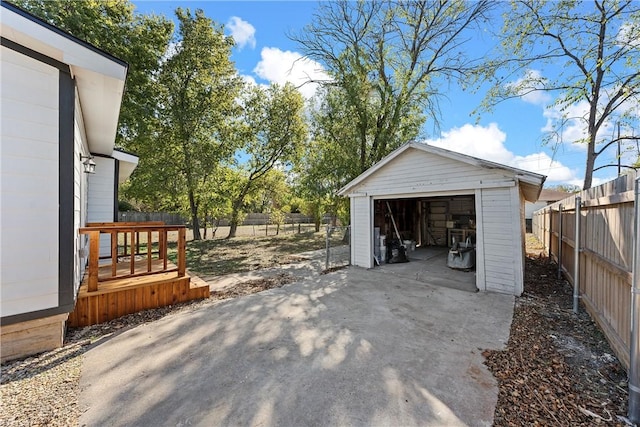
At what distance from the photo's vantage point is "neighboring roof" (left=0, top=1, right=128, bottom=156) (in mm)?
2643

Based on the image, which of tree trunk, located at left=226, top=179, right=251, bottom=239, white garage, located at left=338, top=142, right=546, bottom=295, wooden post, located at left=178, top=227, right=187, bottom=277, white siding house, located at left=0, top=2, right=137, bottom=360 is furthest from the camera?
tree trunk, located at left=226, top=179, right=251, bottom=239

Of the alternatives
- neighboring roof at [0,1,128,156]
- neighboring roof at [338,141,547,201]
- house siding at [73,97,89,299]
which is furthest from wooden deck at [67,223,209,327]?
neighboring roof at [338,141,547,201]

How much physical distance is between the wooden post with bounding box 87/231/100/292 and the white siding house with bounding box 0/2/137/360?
2.21ft

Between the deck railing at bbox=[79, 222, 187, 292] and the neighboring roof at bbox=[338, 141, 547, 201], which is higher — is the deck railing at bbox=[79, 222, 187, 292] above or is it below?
below

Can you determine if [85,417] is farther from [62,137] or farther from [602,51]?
[602,51]

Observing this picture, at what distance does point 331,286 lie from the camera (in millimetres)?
5914

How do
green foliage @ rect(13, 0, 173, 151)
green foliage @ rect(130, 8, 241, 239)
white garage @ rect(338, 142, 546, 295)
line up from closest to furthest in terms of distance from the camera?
white garage @ rect(338, 142, 546, 295), green foliage @ rect(13, 0, 173, 151), green foliage @ rect(130, 8, 241, 239)

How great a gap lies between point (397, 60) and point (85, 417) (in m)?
14.5

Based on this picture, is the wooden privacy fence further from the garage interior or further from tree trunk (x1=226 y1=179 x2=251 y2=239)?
tree trunk (x1=226 y1=179 x2=251 y2=239)

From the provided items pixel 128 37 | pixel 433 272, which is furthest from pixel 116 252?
pixel 128 37

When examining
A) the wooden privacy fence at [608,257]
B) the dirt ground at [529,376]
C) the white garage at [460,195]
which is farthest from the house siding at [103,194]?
the wooden privacy fence at [608,257]

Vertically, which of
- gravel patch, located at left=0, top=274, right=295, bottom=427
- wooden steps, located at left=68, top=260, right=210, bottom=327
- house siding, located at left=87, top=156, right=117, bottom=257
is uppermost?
house siding, located at left=87, top=156, right=117, bottom=257

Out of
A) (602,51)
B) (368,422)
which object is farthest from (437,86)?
(368,422)

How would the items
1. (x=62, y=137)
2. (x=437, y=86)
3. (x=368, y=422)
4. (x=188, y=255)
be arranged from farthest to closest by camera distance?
(x=437, y=86), (x=188, y=255), (x=62, y=137), (x=368, y=422)
